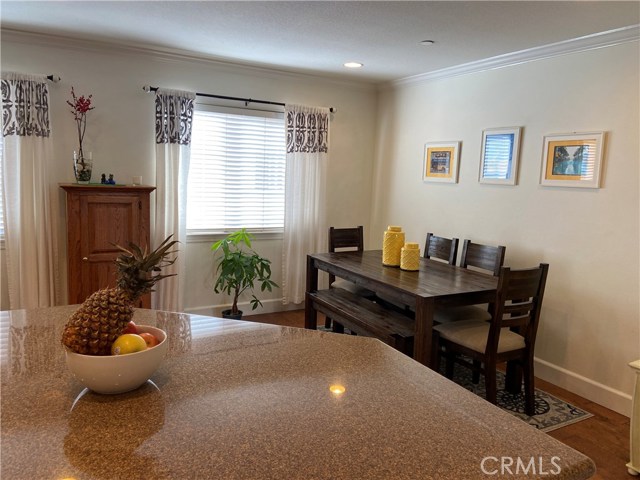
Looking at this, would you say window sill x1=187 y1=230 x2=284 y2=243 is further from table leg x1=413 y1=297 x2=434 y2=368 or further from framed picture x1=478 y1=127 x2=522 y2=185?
table leg x1=413 y1=297 x2=434 y2=368

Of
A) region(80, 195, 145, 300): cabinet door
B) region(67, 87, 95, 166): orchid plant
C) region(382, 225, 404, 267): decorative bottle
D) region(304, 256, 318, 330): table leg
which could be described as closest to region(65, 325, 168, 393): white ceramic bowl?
region(382, 225, 404, 267): decorative bottle

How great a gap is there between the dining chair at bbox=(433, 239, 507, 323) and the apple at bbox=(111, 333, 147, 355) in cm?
235

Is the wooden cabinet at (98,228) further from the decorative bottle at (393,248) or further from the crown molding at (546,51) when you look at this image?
the crown molding at (546,51)

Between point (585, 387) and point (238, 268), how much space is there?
291 centimetres

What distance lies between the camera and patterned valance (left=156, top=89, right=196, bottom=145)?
404 cm

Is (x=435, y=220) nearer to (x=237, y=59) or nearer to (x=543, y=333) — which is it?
(x=543, y=333)

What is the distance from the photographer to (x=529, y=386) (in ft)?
9.53

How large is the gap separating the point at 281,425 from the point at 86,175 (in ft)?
10.9

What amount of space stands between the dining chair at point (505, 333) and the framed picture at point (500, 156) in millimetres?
1197

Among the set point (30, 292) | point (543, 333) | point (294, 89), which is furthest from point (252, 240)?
point (543, 333)

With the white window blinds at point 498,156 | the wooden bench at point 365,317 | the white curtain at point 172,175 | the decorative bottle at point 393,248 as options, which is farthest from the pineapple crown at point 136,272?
the white window blinds at point 498,156

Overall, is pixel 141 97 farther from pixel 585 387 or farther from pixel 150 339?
pixel 585 387

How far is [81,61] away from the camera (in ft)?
12.5

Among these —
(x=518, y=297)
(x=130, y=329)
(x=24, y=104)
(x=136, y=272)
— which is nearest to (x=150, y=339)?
(x=130, y=329)
